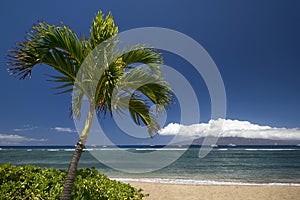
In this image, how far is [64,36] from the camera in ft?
13.8

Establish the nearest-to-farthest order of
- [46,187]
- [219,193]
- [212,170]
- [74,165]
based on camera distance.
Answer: [74,165] → [46,187] → [219,193] → [212,170]

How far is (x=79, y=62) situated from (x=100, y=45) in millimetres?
482

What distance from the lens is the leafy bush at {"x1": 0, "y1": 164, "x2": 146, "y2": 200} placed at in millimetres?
5012

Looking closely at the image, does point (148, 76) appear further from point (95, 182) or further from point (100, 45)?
point (95, 182)

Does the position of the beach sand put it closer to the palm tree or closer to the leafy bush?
the leafy bush

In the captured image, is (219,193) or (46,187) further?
(219,193)

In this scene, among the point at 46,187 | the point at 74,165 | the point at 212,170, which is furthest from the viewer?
the point at 212,170

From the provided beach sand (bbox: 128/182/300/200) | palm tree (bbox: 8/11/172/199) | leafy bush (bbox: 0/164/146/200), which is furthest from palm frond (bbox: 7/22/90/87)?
beach sand (bbox: 128/182/300/200)

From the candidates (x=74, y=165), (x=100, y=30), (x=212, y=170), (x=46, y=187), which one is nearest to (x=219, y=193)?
(x=46, y=187)

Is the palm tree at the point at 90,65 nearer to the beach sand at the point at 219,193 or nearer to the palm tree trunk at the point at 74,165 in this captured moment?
the palm tree trunk at the point at 74,165

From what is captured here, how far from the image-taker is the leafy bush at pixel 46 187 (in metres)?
5.01

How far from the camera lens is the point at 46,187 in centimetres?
516

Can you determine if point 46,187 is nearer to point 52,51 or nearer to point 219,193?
point 52,51

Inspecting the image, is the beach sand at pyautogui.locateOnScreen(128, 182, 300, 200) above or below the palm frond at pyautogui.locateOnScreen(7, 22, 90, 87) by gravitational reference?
below
